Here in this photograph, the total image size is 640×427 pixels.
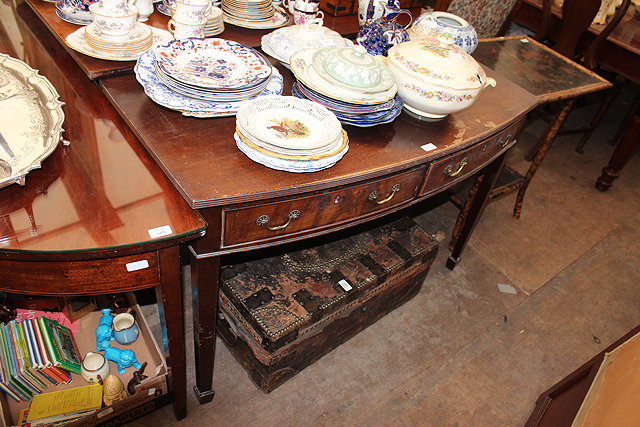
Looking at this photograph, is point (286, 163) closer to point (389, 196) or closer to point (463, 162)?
point (389, 196)

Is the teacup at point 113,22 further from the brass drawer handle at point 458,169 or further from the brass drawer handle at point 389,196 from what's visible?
the brass drawer handle at point 458,169

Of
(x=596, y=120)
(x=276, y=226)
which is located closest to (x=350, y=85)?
(x=276, y=226)

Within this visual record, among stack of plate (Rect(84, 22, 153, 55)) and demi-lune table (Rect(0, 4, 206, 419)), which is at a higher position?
stack of plate (Rect(84, 22, 153, 55))

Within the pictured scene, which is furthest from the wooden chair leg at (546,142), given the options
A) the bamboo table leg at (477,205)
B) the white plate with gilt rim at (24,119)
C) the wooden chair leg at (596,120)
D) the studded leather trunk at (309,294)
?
the white plate with gilt rim at (24,119)

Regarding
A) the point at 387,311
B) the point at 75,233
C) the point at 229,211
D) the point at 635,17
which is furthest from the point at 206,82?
the point at 635,17

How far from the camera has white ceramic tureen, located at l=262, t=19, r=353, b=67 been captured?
4.91 ft

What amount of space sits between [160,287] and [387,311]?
1113 mm

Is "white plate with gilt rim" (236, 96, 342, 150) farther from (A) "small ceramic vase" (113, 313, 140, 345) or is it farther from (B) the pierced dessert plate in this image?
(A) "small ceramic vase" (113, 313, 140, 345)

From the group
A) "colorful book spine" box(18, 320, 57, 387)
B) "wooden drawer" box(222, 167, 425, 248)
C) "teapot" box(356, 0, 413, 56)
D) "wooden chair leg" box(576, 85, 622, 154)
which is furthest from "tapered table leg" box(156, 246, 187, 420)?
"wooden chair leg" box(576, 85, 622, 154)

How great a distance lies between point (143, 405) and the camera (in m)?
1.52

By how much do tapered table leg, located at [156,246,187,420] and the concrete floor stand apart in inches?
7.5

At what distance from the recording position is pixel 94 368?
1.46m

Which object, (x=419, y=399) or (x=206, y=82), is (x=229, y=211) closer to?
(x=206, y=82)

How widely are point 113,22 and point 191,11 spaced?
214mm
